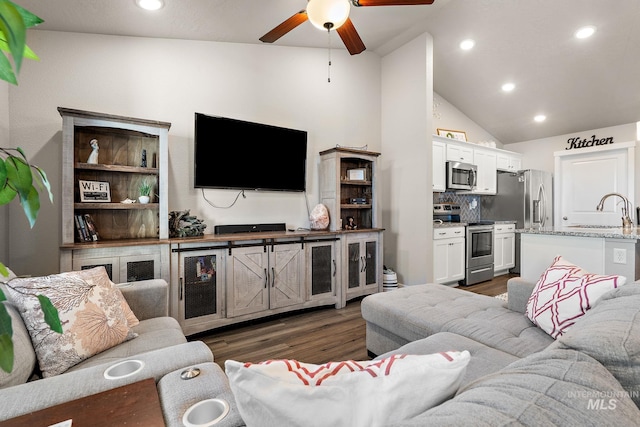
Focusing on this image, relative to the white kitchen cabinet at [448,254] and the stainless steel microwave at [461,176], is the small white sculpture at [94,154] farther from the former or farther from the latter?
the stainless steel microwave at [461,176]

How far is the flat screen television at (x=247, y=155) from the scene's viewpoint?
316 cm

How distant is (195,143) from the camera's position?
10.2 feet

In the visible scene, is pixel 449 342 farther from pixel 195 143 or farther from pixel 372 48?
pixel 372 48

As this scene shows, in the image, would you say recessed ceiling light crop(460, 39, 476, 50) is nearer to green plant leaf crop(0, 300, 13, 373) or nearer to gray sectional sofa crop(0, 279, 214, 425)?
gray sectional sofa crop(0, 279, 214, 425)

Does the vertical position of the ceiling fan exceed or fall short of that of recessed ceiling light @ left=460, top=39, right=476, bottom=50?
it falls short

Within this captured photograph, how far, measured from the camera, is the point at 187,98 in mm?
3215

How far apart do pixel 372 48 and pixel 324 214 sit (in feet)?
8.19

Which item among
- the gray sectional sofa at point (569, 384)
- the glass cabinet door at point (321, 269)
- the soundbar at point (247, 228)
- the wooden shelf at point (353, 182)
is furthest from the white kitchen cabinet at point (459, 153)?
the gray sectional sofa at point (569, 384)

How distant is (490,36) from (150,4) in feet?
12.6

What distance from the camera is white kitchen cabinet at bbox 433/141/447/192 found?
14.8 ft

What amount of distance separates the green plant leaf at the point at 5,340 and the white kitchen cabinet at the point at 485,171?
560 centimetres

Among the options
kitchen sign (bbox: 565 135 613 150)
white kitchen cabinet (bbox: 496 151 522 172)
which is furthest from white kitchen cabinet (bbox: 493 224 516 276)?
kitchen sign (bbox: 565 135 613 150)

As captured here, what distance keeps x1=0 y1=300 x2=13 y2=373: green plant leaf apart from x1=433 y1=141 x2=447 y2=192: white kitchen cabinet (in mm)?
4657

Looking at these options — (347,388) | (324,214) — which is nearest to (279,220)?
(324,214)
